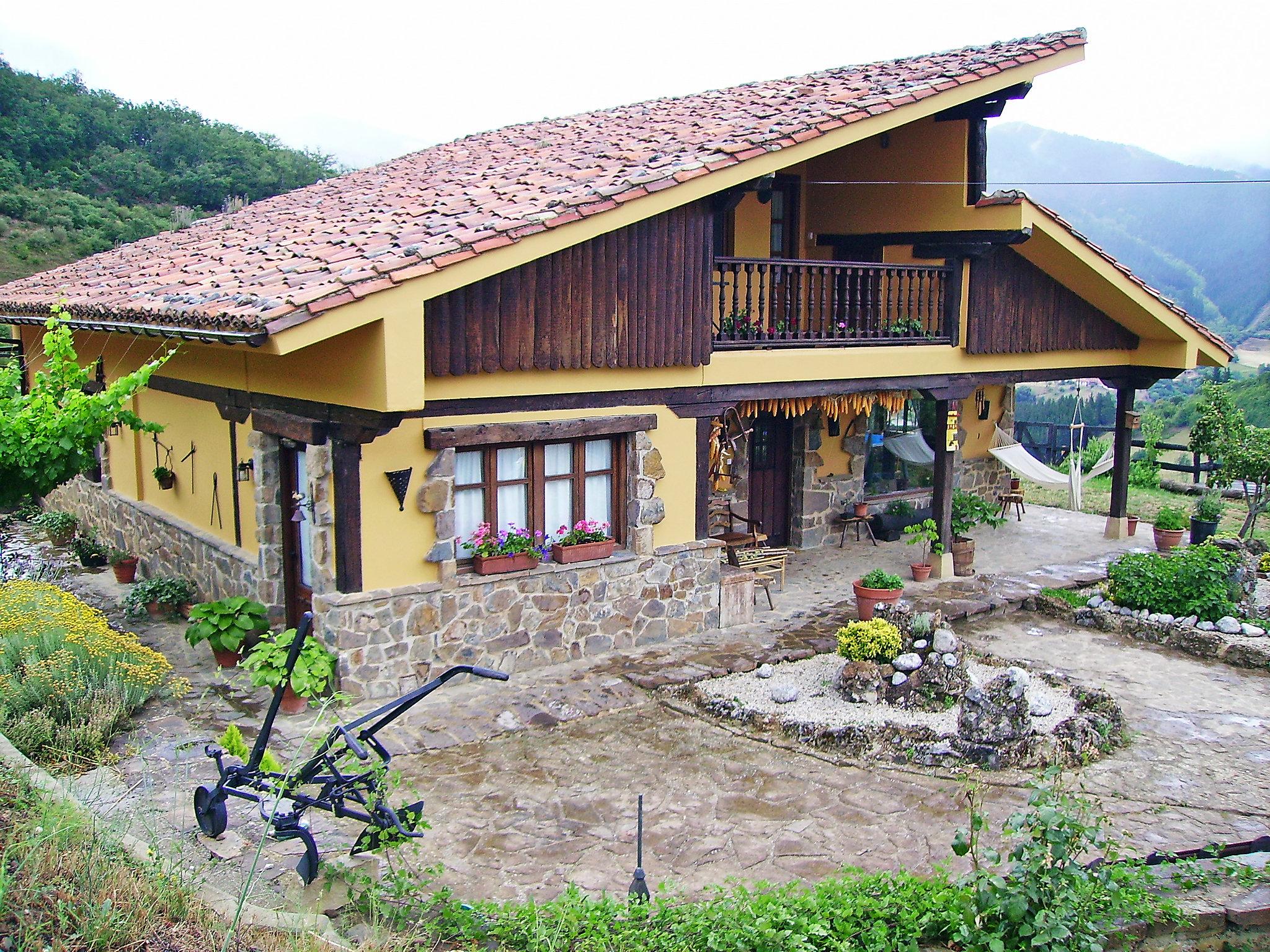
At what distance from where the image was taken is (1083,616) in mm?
12383

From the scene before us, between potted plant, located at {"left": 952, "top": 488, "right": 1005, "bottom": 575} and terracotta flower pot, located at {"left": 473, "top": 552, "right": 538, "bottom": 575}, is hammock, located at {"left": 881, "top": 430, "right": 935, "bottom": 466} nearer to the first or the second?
potted plant, located at {"left": 952, "top": 488, "right": 1005, "bottom": 575}

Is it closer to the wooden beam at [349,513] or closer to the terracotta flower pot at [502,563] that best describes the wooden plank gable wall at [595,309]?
the wooden beam at [349,513]

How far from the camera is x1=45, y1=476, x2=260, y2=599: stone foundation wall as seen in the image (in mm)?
11031

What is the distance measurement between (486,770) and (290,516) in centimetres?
361

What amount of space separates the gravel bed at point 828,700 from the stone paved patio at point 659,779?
29cm

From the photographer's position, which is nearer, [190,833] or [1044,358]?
[190,833]

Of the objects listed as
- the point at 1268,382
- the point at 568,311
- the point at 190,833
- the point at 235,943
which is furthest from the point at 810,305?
the point at 1268,382

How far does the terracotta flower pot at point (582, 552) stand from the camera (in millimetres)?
10199

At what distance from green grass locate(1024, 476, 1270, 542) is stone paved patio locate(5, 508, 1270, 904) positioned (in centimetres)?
777

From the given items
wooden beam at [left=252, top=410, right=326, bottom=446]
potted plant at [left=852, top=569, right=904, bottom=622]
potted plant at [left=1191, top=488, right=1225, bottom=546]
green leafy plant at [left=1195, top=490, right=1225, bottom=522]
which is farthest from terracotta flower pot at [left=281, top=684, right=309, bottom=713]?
green leafy plant at [left=1195, top=490, right=1225, bottom=522]

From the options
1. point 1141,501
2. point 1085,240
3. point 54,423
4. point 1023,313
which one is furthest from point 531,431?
point 1141,501

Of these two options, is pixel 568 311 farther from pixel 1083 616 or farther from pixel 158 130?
pixel 158 130

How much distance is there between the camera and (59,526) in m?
15.2

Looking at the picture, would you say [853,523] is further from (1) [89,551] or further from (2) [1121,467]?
(1) [89,551]
